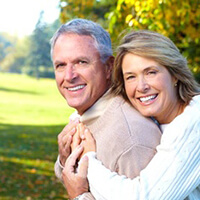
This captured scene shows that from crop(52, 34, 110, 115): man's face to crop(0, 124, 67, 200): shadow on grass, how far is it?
637 cm

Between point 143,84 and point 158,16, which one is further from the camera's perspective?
point 158,16

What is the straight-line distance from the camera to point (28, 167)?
1139 centimetres

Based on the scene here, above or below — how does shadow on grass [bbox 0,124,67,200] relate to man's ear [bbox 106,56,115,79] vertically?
below

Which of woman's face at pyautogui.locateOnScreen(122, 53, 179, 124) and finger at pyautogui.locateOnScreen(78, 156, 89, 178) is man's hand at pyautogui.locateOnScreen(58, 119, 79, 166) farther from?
woman's face at pyautogui.locateOnScreen(122, 53, 179, 124)

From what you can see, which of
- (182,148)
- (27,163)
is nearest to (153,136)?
(182,148)

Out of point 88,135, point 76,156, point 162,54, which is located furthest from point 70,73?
point 162,54

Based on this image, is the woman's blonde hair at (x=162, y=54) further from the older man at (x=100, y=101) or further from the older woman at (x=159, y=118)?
the older man at (x=100, y=101)

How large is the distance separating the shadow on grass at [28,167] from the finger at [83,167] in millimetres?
6449

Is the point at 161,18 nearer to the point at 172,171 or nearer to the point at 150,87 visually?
the point at 150,87

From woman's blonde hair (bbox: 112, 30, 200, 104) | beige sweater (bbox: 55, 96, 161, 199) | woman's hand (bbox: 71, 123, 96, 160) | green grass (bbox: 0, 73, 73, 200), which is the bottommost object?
green grass (bbox: 0, 73, 73, 200)

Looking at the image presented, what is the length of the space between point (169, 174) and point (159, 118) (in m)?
0.42

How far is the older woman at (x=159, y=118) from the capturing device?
221 cm

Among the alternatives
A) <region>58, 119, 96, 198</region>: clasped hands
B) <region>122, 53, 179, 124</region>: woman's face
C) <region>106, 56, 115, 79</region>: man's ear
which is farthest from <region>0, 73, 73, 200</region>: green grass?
<region>122, 53, 179, 124</region>: woman's face

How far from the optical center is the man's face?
262cm
